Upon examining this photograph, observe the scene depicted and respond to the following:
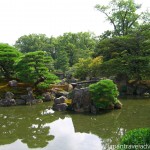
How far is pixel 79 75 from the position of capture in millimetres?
26984

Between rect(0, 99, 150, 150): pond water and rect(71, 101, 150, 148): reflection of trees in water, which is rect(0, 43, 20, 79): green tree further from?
rect(71, 101, 150, 148): reflection of trees in water

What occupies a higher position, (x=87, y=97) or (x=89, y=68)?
(x=89, y=68)

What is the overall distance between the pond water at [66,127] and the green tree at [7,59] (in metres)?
4.59

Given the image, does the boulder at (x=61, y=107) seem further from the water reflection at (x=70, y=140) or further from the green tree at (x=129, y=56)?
the green tree at (x=129, y=56)

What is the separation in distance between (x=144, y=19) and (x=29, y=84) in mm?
15012

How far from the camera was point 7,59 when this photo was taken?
19.0 meters

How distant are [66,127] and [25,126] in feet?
6.04

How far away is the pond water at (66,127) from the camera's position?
30.5 ft

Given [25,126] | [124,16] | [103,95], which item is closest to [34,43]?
[124,16]

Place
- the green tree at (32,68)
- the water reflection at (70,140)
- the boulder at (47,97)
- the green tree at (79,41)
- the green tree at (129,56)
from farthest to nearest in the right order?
the green tree at (79,41) → the green tree at (129,56) → the boulder at (47,97) → the green tree at (32,68) → the water reflection at (70,140)

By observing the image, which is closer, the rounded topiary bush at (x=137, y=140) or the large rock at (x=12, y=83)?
the rounded topiary bush at (x=137, y=140)

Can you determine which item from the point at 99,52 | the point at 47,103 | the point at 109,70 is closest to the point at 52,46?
the point at 99,52

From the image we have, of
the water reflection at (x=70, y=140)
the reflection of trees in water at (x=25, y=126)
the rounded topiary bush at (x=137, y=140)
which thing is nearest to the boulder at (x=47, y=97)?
the reflection of trees in water at (x=25, y=126)

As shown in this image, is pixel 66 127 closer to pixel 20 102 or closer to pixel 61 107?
pixel 61 107
